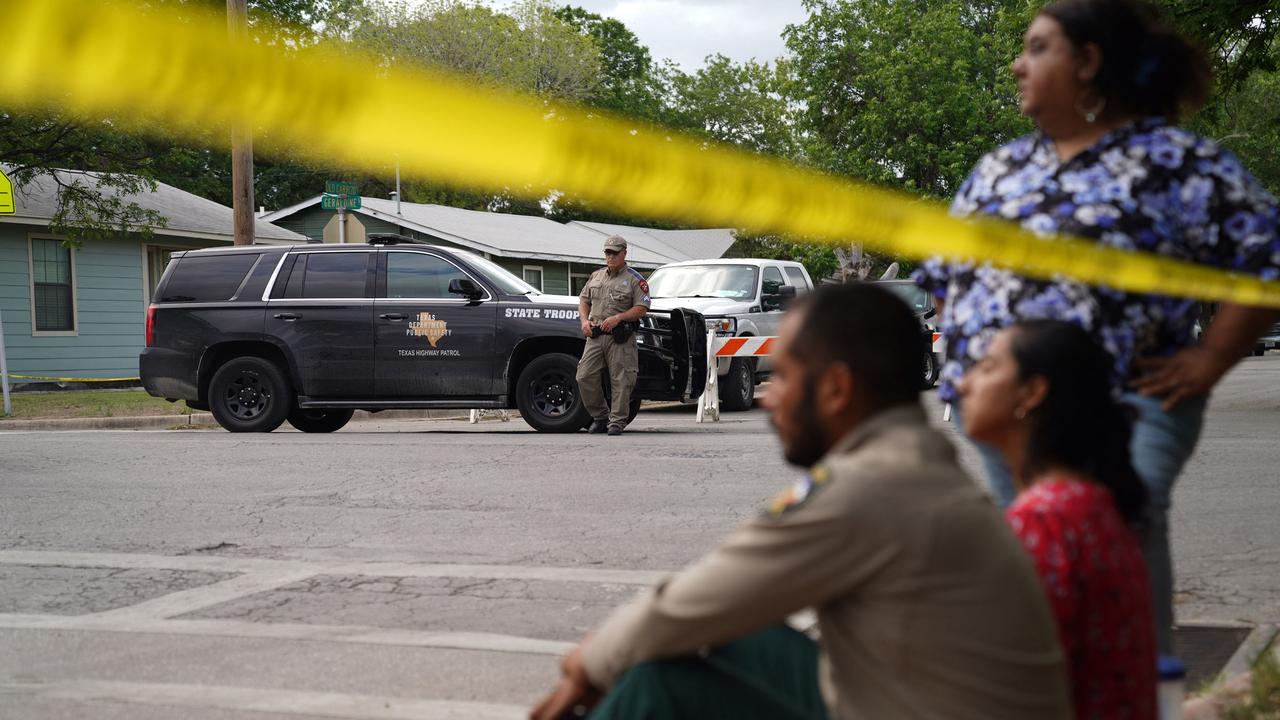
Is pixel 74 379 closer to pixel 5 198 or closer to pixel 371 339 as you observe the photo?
pixel 5 198

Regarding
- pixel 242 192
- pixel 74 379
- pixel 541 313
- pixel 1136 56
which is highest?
pixel 242 192

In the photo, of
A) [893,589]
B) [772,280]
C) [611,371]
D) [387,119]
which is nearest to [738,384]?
[772,280]

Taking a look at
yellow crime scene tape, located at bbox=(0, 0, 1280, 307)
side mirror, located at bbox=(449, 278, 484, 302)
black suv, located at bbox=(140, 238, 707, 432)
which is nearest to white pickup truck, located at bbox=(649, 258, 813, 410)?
black suv, located at bbox=(140, 238, 707, 432)

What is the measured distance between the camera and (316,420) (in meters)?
15.8

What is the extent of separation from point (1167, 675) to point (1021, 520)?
1.54 feet

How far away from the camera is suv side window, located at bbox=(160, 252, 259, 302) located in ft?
48.9

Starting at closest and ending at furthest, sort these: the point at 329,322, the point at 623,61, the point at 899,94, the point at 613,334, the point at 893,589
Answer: the point at 893,589 → the point at 613,334 → the point at 329,322 → the point at 899,94 → the point at 623,61

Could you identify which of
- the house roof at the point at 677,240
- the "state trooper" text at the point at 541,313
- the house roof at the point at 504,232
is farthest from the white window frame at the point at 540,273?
the "state trooper" text at the point at 541,313

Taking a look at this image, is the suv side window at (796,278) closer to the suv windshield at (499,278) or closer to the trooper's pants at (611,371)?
the suv windshield at (499,278)

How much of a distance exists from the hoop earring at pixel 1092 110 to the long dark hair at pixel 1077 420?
71 centimetres

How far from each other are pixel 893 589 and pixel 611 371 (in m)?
11.5

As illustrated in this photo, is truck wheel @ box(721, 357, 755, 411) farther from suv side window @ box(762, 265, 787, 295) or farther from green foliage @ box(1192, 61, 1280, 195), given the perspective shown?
green foliage @ box(1192, 61, 1280, 195)

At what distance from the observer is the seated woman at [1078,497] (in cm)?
241

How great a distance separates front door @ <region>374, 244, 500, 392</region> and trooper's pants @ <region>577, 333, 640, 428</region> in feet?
3.62
